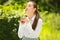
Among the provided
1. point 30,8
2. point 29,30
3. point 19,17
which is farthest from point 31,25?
point 19,17

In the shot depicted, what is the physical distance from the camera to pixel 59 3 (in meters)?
13.2

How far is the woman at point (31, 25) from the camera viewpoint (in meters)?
5.69

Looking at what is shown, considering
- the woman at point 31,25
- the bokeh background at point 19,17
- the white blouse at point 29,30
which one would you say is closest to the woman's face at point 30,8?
the woman at point 31,25

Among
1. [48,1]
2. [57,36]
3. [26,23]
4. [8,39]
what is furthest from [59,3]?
[26,23]

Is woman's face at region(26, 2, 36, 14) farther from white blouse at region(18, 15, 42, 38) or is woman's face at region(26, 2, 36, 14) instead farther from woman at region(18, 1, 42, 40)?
white blouse at region(18, 15, 42, 38)

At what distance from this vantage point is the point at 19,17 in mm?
7594

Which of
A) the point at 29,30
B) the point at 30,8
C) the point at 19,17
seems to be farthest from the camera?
the point at 19,17

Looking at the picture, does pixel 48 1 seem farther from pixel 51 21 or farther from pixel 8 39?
pixel 8 39

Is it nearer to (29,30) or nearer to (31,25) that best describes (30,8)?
(31,25)

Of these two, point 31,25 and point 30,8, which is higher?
point 30,8

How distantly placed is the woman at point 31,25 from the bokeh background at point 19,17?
154cm

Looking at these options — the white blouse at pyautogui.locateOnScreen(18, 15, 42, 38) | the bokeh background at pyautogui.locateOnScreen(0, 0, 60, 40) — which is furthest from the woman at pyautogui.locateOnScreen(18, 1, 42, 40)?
the bokeh background at pyautogui.locateOnScreen(0, 0, 60, 40)

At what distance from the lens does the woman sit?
18.7ft

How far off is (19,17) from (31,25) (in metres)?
1.87
